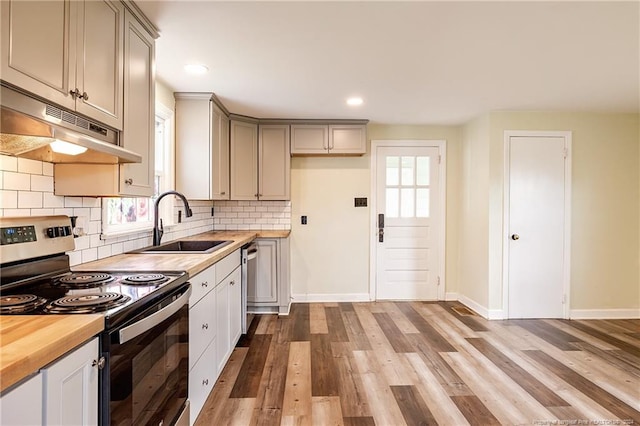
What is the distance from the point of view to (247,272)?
3307mm

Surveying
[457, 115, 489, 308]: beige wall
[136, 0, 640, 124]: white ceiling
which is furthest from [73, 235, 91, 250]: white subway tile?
[457, 115, 489, 308]: beige wall

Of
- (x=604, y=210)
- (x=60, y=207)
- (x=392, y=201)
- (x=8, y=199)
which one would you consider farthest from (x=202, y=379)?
(x=604, y=210)

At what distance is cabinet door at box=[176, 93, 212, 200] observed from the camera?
10.2 feet

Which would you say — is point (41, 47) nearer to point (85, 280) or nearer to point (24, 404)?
point (85, 280)

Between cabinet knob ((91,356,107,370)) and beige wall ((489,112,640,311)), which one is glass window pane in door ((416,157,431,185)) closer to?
beige wall ((489,112,640,311))

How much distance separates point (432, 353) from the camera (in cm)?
278

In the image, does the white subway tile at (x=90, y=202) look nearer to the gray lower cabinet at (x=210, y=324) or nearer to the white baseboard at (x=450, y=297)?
the gray lower cabinet at (x=210, y=324)

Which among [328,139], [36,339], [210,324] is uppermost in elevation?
[328,139]

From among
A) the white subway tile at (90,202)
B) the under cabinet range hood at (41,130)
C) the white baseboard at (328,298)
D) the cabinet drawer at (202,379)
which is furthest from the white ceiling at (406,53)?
the white baseboard at (328,298)

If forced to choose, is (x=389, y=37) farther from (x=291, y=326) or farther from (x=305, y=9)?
(x=291, y=326)

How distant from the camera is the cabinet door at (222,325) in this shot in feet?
7.45

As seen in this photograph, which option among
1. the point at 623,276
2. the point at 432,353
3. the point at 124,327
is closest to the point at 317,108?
the point at 432,353

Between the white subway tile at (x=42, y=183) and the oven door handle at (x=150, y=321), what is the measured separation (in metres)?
0.84

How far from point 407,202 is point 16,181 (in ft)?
12.4
